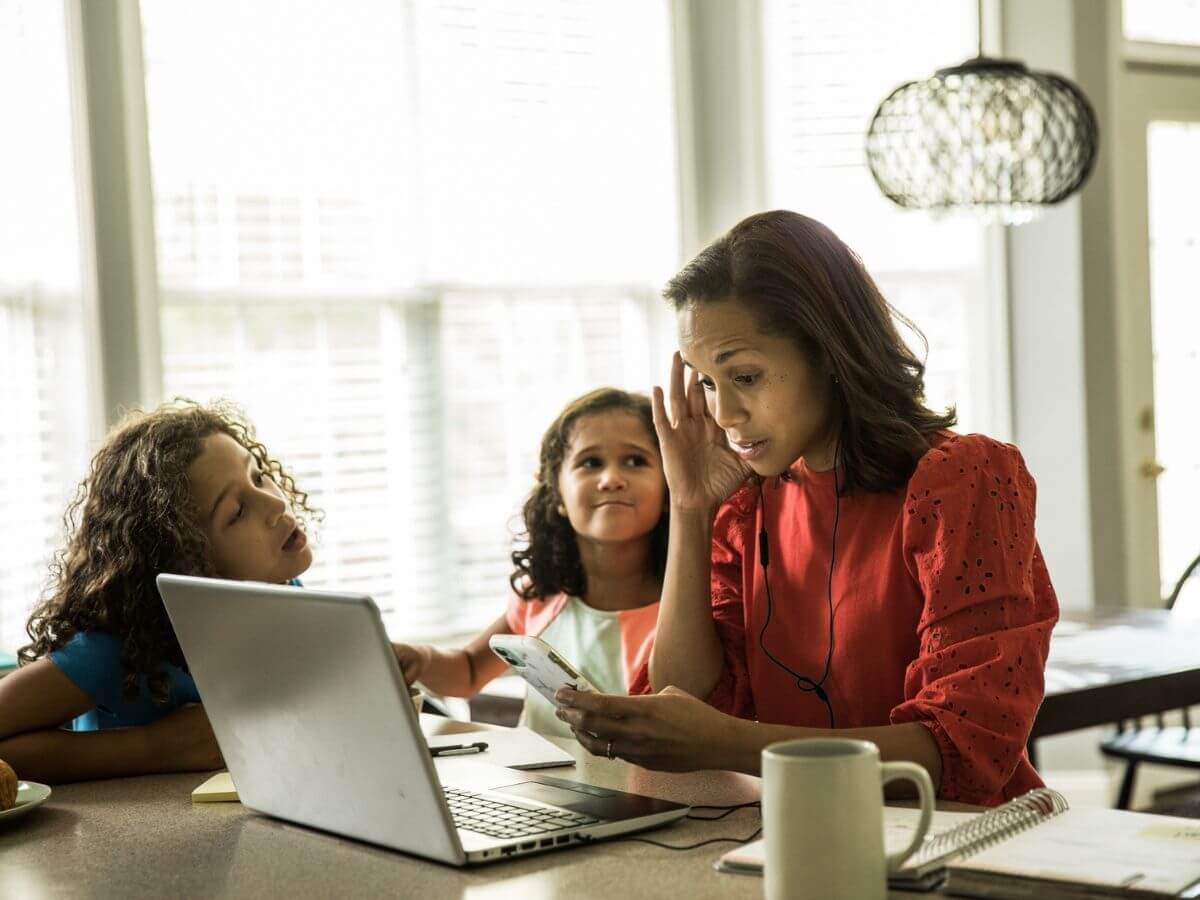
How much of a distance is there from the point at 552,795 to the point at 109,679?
2.20 feet

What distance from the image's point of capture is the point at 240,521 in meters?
1.96

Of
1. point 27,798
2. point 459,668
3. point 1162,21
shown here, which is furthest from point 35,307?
point 1162,21

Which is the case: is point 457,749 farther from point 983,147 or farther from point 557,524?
point 983,147

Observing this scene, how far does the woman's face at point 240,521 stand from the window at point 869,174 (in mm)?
2440

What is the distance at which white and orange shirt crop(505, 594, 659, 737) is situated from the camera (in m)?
2.46

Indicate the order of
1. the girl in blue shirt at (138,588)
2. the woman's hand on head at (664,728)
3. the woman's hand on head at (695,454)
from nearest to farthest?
the woman's hand on head at (664,728)
the girl in blue shirt at (138,588)
the woman's hand on head at (695,454)

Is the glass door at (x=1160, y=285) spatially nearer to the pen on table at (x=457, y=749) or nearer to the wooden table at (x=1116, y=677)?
→ the wooden table at (x=1116, y=677)

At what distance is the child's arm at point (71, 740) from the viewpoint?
175 centimetres

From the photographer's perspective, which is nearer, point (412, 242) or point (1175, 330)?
point (412, 242)

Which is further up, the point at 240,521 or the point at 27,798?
the point at 240,521

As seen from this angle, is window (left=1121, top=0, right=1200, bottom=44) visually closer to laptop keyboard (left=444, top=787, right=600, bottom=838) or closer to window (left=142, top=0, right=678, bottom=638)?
window (left=142, top=0, right=678, bottom=638)

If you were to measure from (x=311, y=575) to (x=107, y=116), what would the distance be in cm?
121

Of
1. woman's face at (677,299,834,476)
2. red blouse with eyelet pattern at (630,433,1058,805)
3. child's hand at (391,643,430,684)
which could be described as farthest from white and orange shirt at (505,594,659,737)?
woman's face at (677,299,834,476)

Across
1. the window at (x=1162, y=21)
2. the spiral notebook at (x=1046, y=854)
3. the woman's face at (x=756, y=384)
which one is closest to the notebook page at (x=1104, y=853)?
the spiral notebook at (x=1046, y=854)
